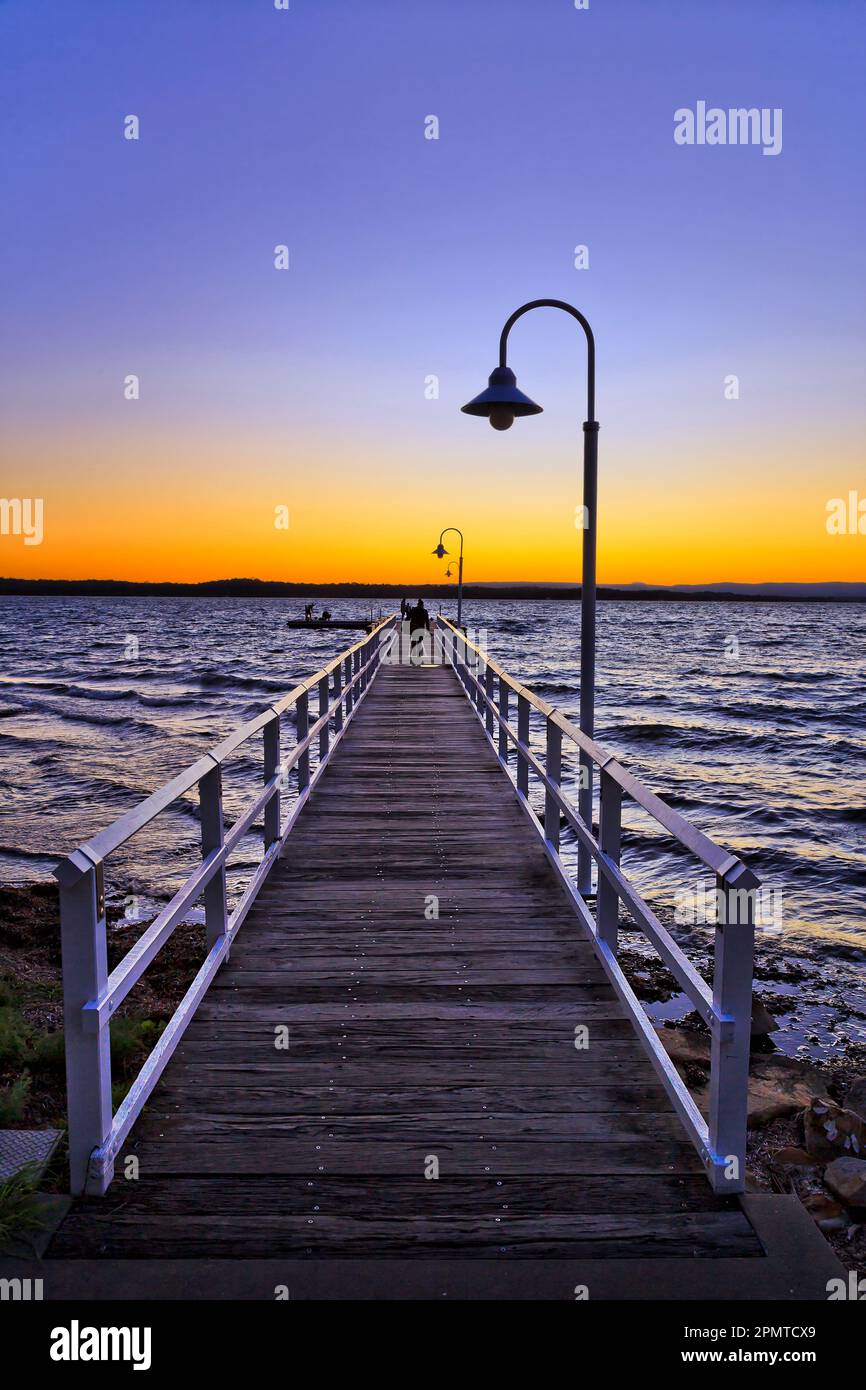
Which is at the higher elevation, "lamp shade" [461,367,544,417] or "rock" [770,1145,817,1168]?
"lamp shade" [461,367,544,417]

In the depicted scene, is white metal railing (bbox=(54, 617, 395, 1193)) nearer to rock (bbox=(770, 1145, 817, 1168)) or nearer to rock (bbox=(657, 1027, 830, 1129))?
rock (bbox=(770, 1145, 817, 1168))

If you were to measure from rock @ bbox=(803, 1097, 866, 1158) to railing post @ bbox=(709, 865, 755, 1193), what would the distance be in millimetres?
2818

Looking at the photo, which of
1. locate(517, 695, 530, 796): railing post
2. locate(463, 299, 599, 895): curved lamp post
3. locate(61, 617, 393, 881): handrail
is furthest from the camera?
locate(517, 695, 530, 796): railing post

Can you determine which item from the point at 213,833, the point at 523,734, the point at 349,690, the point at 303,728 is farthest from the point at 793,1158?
the point at 349,690

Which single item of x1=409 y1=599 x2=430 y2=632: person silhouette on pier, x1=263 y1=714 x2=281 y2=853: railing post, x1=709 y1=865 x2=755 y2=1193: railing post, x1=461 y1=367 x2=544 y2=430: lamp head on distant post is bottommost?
x1=709 y1=865 x2=755 y2=1193: railing post

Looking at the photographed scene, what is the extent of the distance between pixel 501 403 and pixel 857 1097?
521cm

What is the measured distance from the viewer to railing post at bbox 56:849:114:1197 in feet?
8.91

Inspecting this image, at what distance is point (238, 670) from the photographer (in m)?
56.3

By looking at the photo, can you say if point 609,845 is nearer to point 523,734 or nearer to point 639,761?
point 523,734

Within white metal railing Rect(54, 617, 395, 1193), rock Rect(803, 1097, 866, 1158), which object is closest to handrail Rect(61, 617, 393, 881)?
white metal railing Rect(54, 617, 395, 1193)

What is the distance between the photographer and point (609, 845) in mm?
4211
